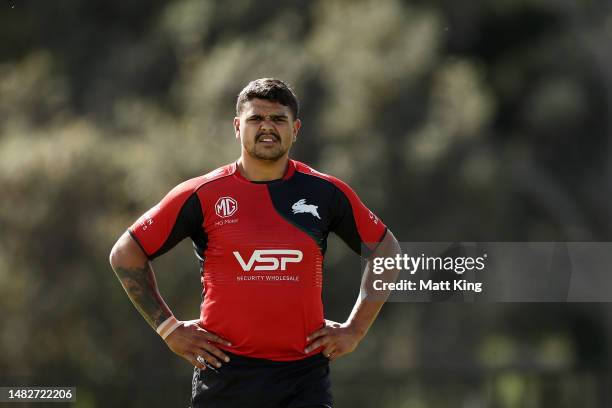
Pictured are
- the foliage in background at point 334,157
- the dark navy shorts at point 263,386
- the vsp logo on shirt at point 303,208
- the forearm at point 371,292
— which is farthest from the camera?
the foliage in background at point 334,157

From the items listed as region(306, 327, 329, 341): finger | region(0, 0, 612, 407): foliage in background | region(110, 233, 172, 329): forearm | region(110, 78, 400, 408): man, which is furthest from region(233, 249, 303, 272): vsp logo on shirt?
region(0, 0, 612, 407): foliage in background

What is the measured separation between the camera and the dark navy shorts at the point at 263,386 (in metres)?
4.31

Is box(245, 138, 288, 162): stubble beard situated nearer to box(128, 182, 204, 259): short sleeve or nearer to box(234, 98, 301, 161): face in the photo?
box(234, 98, 301, 161): face

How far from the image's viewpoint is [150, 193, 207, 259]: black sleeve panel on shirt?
4.44 m

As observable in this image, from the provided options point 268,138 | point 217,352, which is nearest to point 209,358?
point 217,352

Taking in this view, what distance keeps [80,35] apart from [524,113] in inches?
328

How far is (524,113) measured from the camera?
21.0m

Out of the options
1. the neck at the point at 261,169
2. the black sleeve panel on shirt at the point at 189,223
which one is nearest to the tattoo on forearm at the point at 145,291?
the black sleeve panel on shirt at the point at 189,223

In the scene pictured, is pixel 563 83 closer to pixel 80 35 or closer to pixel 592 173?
pixel 592 173

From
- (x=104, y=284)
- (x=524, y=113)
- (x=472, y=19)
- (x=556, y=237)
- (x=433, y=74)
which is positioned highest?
(x=472, y=19)

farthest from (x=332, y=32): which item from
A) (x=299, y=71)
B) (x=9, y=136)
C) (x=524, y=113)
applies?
(x=524, y=113)

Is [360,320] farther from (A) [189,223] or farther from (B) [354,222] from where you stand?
(A) [189,223]

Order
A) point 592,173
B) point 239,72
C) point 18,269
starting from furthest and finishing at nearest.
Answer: point 592,173, point 239,72, point 18,269

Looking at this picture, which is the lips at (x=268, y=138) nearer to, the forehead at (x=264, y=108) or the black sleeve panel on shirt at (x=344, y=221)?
the forehead at (x=264, y=108)
